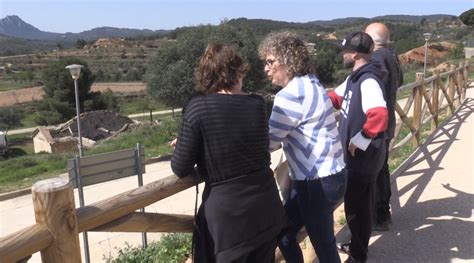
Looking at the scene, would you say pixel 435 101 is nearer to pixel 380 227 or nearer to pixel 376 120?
pixel 380 227

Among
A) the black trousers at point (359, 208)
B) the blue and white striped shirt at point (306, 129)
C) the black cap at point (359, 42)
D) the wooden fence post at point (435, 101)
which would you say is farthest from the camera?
the wooden fence post at point (435, 101)

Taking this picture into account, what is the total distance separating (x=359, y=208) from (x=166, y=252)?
2087mm

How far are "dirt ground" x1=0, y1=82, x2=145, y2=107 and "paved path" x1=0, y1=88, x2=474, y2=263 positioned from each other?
208 feet

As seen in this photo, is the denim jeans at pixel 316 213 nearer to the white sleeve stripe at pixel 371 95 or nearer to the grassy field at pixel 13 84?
the white sleeve stripe at pixel 371 95

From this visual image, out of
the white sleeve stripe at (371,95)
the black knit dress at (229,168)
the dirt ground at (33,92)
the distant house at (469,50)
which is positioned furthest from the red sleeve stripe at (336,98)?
the dirt ground at (33,92)

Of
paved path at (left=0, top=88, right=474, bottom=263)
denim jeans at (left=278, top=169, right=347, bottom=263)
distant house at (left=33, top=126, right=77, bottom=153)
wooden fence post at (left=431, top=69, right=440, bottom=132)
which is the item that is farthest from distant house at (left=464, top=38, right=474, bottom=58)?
denim jeans at (left=278, top=169, right=347, bottom=263)

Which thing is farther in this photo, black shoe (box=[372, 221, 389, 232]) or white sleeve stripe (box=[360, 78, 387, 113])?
black shoe (box=[372, 221, 389, 232])

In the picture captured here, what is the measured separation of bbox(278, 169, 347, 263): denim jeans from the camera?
2.46 metres

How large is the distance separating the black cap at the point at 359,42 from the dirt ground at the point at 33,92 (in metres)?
67.6

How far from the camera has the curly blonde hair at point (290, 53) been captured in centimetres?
235

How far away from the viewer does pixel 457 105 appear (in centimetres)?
1091

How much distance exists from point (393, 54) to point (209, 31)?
27.3 metres

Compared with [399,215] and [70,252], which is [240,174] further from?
[399,215]

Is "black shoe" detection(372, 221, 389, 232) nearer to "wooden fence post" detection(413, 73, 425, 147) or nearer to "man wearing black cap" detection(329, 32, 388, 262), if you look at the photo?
"man wearing black cap" detection(329, 32, 388, 262)
